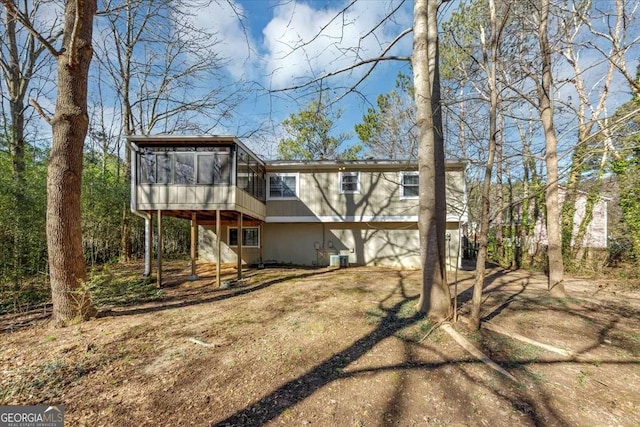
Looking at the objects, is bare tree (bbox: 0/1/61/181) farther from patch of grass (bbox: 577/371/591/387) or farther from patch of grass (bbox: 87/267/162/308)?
patch of grass (bbox: 577/371/591/387)

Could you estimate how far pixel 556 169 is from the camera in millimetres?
6805

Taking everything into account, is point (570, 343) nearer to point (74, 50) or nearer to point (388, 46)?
point (388, 46)

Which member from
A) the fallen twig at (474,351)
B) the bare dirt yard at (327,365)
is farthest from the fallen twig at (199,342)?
the fallen twig at (474,351)

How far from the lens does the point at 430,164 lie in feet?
15.3

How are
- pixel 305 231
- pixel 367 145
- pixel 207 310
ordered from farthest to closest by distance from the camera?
pixel 367 145, pixel 305 231, pixel 207 310

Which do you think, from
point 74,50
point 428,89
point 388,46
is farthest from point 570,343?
point 74,50

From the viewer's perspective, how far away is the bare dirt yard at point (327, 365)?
2471mm

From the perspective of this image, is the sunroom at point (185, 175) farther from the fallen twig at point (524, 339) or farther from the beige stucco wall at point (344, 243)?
the fallen twig at point (524, 339)

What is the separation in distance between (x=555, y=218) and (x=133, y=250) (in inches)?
614

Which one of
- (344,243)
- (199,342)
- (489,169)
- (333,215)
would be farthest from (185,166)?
(489,169)

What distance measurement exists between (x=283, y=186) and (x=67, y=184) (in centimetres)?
694

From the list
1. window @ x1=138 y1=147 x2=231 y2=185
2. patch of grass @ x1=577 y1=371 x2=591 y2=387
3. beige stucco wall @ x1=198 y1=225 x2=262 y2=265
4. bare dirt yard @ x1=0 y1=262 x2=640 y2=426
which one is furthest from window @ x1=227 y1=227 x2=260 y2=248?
patch of grass @ x1=577 y1=371 x2=591 y2=387

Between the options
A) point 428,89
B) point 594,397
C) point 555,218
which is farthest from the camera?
point 555,218

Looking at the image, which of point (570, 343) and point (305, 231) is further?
point (305, 231)
